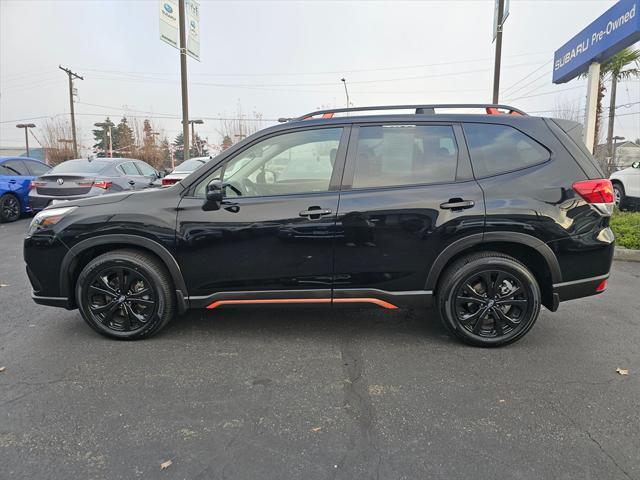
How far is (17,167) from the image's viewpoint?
1066 cm

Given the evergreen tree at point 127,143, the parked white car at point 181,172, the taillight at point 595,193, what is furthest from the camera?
the evergreen tree at point 127,143

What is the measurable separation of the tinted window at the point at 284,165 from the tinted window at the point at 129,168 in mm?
7243

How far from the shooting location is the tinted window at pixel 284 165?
11.5 feet

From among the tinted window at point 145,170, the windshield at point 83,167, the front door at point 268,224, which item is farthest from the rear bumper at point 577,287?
the tinted window at point 145,170

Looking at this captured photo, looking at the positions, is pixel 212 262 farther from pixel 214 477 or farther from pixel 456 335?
pixel 456 335

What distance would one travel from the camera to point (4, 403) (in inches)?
109

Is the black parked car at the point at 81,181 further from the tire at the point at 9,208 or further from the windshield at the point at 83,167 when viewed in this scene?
the tire at the point at 9,208

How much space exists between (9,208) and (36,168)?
1.50m

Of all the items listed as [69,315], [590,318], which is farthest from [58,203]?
[590,318]

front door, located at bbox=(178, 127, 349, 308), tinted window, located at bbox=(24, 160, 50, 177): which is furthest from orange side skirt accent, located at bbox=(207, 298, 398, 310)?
tinted window, located at bbox=(24, 160, 50, 177)

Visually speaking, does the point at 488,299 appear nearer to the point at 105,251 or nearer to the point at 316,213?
the point at 316,213

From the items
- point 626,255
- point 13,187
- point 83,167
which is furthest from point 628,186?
point 13,187

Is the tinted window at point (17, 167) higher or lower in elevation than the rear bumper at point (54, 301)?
higher

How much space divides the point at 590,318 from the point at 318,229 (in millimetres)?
2879
